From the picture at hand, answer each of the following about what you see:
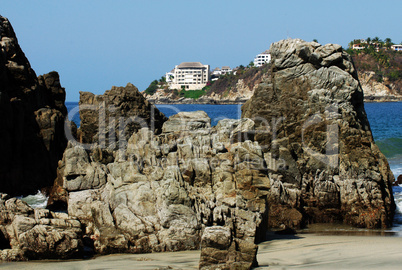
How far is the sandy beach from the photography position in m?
11.3

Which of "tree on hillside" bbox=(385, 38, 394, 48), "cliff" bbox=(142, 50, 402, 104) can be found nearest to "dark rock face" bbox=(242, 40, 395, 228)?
"cliff" bbox=(142, 50, 402, 104)

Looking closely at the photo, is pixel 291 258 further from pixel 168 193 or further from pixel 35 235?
pixel 35 235

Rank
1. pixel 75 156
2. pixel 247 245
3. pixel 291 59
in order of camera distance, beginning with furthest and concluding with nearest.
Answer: pixel 291 59 → pixel 75 156 → pixel 247 245

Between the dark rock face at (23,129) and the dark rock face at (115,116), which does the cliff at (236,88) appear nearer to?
the dark rock face at (115,116)

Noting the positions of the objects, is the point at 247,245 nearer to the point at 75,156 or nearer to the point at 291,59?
the point at 75,156

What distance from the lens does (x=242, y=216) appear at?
548 inches

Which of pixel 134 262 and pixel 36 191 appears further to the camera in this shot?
pixel 36 191

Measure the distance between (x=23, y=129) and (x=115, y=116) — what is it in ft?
14.2

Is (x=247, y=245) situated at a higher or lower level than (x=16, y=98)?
lower

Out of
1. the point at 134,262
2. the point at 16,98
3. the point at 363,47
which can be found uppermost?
the point at 363,47

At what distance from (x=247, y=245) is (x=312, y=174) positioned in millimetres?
9214

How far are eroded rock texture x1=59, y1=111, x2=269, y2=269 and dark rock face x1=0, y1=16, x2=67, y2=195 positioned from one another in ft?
27.2

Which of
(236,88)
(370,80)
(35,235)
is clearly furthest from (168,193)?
(236,88)

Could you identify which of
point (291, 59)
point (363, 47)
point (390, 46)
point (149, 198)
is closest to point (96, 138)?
point (291, 59)
